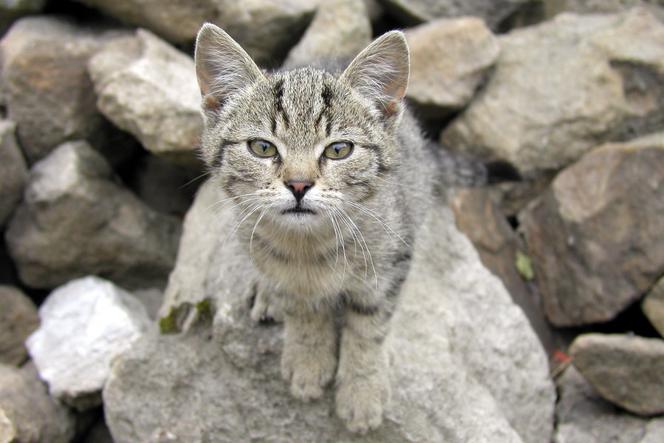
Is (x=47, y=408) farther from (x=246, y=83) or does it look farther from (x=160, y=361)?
(x=246, y=83)

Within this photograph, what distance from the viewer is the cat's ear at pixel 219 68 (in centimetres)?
306

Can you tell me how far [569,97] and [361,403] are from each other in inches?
111

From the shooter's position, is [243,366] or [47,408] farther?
[47,408]

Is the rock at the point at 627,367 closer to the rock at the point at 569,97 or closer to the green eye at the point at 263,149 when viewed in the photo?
the rock at the point at 569,97

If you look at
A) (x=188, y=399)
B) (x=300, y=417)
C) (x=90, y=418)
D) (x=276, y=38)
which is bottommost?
(x=90, y=418)

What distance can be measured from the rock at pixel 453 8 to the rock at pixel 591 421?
110 inches

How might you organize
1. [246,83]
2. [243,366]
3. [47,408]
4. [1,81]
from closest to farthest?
[246,83], [243,366], [47,408], [1,81]

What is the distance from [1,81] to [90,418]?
7.24 ft

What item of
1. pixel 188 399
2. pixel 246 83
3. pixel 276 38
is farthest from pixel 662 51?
pixel 188 399

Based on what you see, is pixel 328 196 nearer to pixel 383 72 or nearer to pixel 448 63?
pixel 383 72

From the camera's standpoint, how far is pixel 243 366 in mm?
3482

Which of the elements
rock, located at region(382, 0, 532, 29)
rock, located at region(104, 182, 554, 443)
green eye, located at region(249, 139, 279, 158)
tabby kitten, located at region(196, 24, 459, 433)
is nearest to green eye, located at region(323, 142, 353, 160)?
tabby kitten, located at region(196, 24, 459, 433)

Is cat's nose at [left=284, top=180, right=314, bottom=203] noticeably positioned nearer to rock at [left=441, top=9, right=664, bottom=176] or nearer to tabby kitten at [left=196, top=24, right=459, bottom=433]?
tabby kitten at [left=196, top=24, right=459, bottom=433]

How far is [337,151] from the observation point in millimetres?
2938
